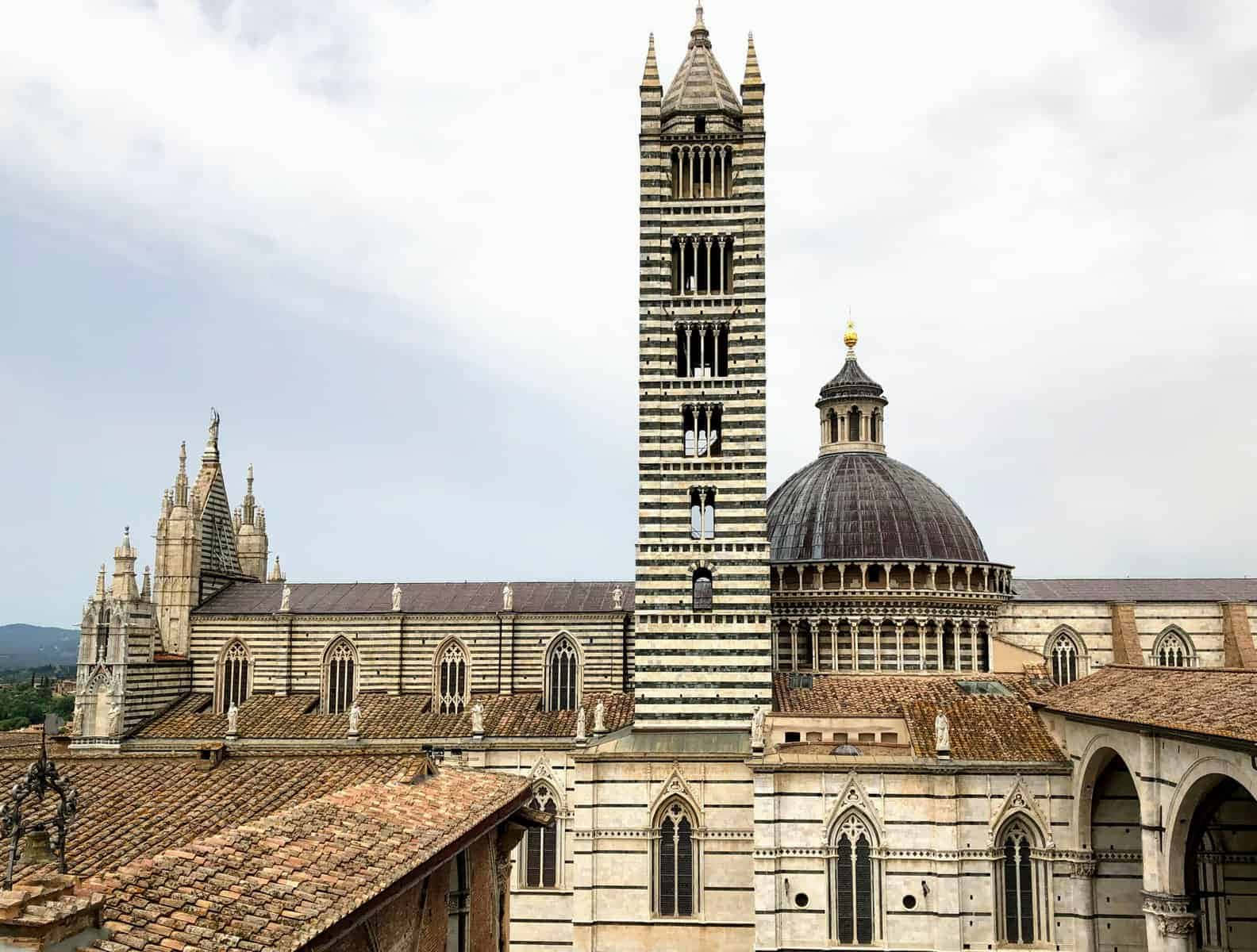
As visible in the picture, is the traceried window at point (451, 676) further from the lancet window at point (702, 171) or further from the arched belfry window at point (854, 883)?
the lancet window at point (702, 171)

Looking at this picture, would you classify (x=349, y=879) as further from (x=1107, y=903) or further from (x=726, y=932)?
(x=1107, y=903)

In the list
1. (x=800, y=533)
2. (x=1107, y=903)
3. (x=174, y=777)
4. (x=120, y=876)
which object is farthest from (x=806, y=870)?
(x=120, y=876)

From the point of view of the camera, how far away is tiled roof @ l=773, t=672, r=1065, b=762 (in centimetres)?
2609

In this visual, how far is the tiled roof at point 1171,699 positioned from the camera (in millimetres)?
19094

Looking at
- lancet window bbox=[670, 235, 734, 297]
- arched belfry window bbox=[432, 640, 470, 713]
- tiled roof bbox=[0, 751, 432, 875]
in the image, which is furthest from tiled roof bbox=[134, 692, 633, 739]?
tiled roof bbox=[0, 751, 432, 875]

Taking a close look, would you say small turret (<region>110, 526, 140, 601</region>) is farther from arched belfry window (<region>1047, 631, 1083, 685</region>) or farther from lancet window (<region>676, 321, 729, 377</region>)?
arched belfry window (<region>1047, 631, 1083, 685</region>)

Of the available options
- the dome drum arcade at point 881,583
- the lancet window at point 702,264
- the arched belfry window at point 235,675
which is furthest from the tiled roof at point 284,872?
the arched belfry window at point 235,675

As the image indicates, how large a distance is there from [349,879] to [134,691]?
100 feet

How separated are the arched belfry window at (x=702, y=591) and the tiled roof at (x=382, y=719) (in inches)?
196

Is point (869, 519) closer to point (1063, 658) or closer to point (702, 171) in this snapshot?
point (1063, 658)

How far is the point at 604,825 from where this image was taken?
27234mm

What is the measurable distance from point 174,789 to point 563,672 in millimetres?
23606

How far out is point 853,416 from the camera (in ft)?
127

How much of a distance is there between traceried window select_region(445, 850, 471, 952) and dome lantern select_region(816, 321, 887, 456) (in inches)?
1098
